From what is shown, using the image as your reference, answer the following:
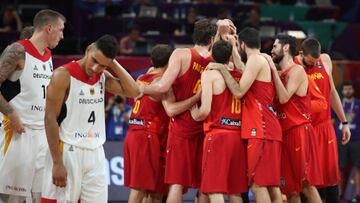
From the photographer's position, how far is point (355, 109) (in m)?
13.1

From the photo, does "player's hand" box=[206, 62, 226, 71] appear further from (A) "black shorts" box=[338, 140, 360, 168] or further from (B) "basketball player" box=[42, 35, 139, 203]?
(A) "black shorts" box=[338, 140, 360, 168]

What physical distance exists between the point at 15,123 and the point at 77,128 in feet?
3.88

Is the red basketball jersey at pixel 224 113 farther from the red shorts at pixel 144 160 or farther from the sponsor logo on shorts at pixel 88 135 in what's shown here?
the sponsor logo on shorts at pixel 88 135

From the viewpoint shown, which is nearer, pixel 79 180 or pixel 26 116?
pixel 79 180

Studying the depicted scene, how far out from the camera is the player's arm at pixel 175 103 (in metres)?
8.86

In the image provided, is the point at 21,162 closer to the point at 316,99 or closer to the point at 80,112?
the point at 80,112

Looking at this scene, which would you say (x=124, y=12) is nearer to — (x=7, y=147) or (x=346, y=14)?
(x=346, y=14)

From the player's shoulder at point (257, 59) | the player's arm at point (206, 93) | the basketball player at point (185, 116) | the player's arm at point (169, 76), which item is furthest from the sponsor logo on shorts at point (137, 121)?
the player's shoulder at point (257, 59)

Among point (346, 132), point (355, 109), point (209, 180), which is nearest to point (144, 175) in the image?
point (209, 180)

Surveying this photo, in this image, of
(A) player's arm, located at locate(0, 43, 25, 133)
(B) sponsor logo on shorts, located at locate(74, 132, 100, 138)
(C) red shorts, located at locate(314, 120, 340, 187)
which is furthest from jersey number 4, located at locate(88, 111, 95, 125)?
(C) red shorts, located at locate(314, 120, 340, 187)

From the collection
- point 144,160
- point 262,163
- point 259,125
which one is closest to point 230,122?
point 259,125

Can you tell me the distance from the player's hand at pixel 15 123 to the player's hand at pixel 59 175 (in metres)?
1.31

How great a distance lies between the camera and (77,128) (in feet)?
23.7

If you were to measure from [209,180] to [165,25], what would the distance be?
33.3 feet
